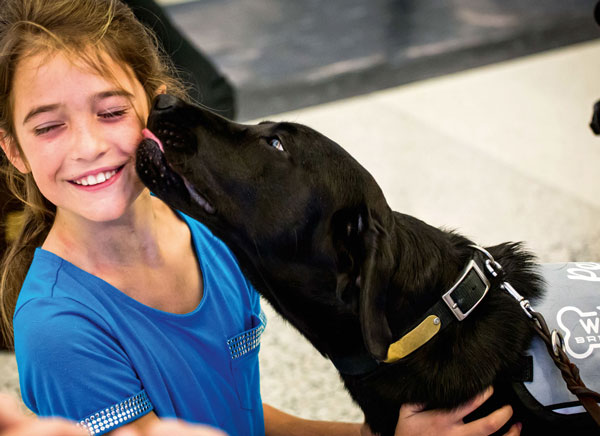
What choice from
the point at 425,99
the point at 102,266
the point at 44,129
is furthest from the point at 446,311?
the point at 425,99

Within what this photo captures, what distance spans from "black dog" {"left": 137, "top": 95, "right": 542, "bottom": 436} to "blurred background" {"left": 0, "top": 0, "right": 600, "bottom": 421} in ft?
2.80

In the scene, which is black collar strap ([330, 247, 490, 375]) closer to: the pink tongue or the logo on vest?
the logo on vest

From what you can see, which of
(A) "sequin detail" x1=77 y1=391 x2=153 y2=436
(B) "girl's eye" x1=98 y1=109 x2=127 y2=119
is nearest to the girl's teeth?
(B) "girl's eye" x1=98 y1=109 x2=127 y2=119

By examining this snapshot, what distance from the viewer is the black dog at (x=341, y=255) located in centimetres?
116

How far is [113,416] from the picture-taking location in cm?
114

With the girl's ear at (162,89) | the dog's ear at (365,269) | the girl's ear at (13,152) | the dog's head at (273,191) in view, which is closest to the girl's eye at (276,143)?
the dog's head at (273,191)

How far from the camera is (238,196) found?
4.09ft

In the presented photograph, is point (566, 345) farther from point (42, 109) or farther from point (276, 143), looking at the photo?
point (42, 109)

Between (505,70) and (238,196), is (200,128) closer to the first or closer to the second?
(238,196)

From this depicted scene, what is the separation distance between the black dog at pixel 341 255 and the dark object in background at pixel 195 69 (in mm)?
1116

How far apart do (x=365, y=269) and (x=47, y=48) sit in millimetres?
704

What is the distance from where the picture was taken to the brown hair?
3.90ft

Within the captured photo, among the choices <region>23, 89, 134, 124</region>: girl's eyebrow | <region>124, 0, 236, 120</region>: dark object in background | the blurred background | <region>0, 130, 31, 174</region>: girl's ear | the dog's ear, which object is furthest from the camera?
the blurred background

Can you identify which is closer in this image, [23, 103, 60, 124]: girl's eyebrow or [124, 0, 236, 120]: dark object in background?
[23, 103, 60, 124]: girl's eyebrow
